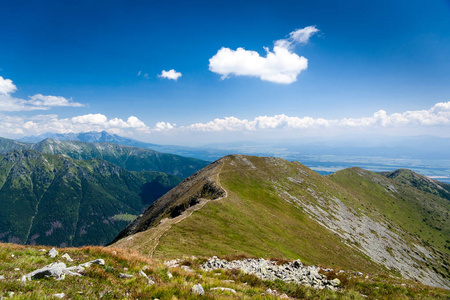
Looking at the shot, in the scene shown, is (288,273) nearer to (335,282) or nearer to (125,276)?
(335,282)

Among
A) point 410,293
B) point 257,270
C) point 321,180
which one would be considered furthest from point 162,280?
point 321,180

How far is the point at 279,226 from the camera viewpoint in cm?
6178

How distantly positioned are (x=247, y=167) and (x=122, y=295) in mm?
114908

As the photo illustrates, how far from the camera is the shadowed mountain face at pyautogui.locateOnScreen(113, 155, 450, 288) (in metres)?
40.3

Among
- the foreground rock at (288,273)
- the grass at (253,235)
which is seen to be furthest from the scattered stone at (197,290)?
the grass at (253,235)

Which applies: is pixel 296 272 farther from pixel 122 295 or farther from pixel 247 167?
pixel 247 167

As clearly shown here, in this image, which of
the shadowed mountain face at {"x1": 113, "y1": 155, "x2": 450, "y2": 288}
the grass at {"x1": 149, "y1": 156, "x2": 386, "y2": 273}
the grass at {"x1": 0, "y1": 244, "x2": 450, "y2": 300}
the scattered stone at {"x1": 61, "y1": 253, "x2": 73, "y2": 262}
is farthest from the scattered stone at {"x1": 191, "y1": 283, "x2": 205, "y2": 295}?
the shadowed mountain face at {"x1": 113, "y1": 155, "x2": 450, "y2": 288}

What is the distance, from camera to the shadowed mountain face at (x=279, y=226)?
132ft

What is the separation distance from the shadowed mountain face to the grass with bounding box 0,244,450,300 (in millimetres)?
16869

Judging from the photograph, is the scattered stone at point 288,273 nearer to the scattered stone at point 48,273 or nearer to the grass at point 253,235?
the scattered stone at point 48,273

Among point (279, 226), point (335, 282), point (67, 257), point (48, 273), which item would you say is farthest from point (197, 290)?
point (279, 226)

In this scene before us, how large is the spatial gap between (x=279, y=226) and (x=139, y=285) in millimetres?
57132

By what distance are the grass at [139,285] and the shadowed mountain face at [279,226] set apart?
1687cm

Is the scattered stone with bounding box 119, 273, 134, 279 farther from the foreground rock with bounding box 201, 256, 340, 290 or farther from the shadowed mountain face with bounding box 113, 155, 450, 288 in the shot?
the shadowed mountain face with bounding box 113, 155, 450, 288
